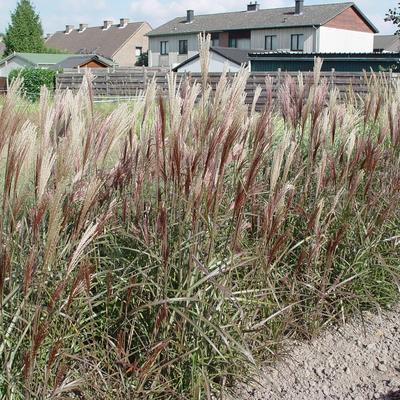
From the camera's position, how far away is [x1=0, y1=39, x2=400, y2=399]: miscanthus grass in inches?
85.0

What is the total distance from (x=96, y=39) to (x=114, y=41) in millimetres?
3986

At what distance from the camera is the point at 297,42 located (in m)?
56.8

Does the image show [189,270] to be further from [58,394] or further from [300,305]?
[300,305]

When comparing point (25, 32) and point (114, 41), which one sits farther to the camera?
point (114, 41)

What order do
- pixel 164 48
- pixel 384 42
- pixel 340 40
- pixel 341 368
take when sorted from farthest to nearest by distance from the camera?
pixel 384 42
pixel 164 48
pixel 340 40
pixel 341 368

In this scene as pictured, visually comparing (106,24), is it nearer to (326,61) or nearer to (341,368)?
(326,61)

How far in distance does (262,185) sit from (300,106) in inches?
35.4

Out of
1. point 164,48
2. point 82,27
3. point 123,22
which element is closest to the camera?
point 164,48

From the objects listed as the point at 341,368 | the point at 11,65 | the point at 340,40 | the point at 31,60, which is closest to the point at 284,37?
the point at 340,40

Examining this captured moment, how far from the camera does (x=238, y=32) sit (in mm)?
61531

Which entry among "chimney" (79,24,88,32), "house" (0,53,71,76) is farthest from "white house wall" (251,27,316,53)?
"chimney" (79,24,88,32)

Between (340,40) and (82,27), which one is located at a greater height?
(82,27)

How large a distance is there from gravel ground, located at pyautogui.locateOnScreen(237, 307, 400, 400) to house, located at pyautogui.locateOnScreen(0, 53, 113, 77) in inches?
1879

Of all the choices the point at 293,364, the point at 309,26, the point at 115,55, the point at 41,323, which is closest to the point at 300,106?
the point at 293,364
